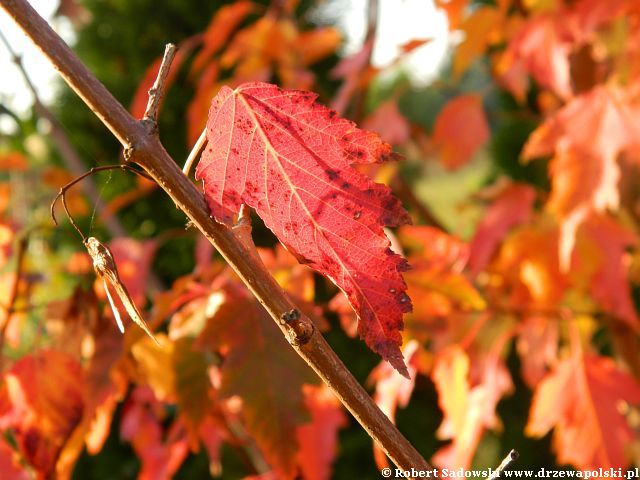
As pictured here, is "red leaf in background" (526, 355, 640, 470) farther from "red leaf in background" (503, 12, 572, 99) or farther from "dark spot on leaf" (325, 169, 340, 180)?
"dark spot on leaf" (325, 169, 340, 180)

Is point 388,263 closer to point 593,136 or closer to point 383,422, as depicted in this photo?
point 383,422

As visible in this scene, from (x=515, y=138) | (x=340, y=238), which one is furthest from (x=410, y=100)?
(x=340, y=238)

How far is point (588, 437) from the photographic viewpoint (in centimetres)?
89

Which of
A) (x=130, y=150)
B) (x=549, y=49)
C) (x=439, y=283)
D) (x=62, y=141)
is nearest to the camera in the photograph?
(x=130, y=150)

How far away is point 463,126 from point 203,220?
3.79 feet

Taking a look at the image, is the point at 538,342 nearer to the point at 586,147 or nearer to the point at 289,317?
the point at 586,147

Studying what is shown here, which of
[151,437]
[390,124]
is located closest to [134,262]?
[151,437]

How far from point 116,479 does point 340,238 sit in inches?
97.6

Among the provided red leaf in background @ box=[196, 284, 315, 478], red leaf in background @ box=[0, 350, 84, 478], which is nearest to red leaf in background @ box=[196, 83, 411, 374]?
red leaf in background @ box=[196, 284, 315, 478]

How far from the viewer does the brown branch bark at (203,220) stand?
0.31m

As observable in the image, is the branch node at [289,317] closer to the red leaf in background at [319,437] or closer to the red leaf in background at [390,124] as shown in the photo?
the red leaf in background at [319,437]

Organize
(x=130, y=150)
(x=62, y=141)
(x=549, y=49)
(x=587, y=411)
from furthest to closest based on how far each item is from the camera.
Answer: (x=62, y=141)
(x=549, y=49)
(x=587, y=411)
(x=130, y=150)

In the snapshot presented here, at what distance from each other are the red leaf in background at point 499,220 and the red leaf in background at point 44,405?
0.51 m

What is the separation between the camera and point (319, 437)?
0.91m
